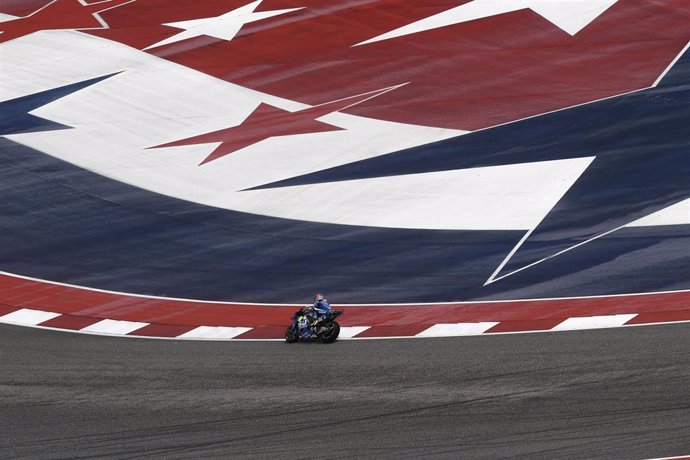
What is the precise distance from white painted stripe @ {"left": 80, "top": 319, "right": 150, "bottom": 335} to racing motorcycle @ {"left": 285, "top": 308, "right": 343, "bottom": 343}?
324 centimetres

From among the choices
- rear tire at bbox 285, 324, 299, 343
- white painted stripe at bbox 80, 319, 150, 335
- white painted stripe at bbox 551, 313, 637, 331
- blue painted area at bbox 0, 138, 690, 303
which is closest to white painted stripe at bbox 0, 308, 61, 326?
white painted stripe at bbox 80, 319, 150, 335

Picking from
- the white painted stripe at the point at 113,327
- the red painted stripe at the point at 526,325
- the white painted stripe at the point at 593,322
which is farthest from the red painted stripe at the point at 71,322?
the white painted stripe at the point at 593,322

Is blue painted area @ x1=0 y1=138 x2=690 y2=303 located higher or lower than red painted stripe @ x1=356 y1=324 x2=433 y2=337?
higher

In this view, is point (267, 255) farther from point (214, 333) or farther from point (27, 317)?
point (27, 317)

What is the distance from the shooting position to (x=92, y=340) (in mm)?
19234

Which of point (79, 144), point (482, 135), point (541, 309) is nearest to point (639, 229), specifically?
point (541, 309)

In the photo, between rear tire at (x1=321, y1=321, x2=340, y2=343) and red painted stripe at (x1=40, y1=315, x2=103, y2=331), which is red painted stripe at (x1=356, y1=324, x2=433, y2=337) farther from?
red painted stripe at (x1=40, y1=315, x2=103, y2=331)

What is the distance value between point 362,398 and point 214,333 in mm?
5584

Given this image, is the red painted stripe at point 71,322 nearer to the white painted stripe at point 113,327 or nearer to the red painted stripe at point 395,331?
the white painted stripe at point 113,327

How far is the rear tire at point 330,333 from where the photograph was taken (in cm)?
1820

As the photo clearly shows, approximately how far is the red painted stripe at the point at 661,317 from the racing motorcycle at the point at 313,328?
15.9 feet

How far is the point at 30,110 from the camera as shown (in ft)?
101

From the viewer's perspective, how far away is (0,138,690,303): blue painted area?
20656mm

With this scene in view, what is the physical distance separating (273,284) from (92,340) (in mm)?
Result: 4086
